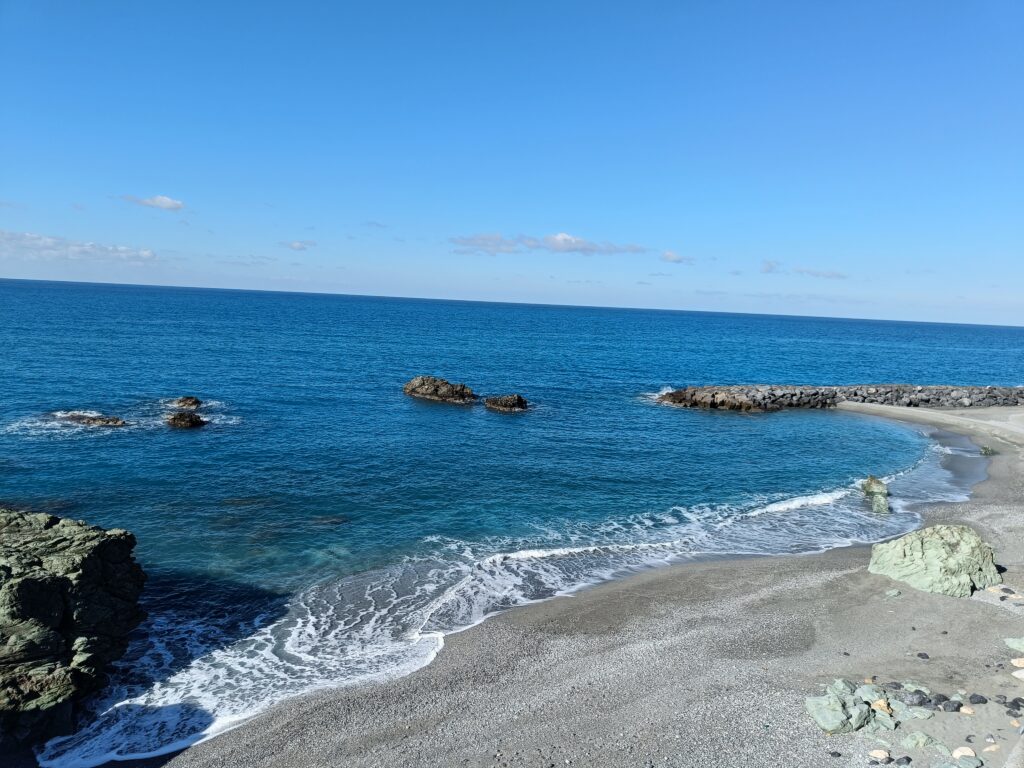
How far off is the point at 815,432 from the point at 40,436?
200 feet

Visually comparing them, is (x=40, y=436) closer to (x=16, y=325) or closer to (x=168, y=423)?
(x=168, y=423)

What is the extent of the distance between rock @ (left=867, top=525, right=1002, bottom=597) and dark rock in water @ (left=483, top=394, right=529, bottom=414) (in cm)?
3754

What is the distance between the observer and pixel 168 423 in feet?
156

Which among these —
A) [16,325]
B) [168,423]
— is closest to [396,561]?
[168,423]

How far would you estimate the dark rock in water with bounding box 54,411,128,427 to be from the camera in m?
46.1

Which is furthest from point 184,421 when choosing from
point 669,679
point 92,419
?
point 669,679

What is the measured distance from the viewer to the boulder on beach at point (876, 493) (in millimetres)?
35875

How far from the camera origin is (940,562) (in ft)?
81.6

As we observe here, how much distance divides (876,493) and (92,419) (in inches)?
2129

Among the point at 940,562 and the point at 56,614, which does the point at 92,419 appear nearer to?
the point at 56,614

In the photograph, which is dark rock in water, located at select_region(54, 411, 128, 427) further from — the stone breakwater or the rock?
the stone breakwater

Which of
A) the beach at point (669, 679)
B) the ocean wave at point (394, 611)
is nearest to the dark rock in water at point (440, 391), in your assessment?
the ocean wave at point (394, 611)

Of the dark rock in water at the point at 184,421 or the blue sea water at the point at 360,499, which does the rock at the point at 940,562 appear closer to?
the blue sea water at the point at 360,499

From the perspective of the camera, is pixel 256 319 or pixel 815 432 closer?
pixel 815 432
